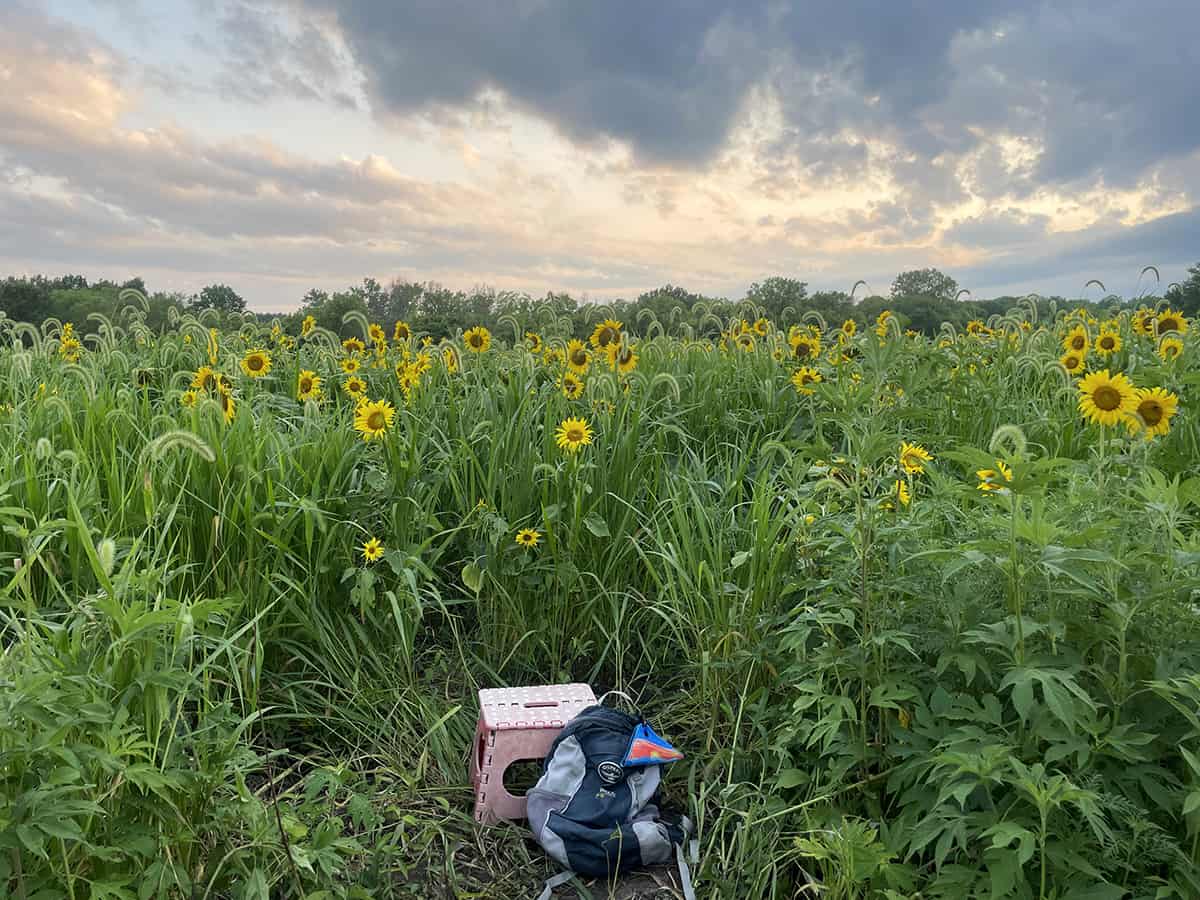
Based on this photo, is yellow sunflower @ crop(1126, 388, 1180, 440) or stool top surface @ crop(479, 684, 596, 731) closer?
yellow sunflower @ crop(1126, 388, 1180, 440)

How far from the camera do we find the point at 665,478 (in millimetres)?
3764

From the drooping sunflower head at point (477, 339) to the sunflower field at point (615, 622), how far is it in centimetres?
19

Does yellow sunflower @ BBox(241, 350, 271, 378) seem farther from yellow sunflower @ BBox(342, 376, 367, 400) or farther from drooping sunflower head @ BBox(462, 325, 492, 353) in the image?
drooping sunflower head @ BBox(462, 325, 492, 353)

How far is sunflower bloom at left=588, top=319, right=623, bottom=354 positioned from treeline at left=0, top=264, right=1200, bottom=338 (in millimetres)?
663

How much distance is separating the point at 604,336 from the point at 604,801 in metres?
2.73

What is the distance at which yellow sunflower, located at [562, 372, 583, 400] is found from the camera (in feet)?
13.5

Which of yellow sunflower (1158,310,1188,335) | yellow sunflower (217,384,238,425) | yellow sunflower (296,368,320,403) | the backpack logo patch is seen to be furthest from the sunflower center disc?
yellow sunflower (296,368,320,403)

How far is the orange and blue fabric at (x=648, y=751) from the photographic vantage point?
255 cm

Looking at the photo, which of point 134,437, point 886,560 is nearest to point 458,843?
point 886,560

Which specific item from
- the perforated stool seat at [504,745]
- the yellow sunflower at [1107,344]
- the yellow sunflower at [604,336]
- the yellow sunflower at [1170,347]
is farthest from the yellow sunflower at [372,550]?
the yellow sunflower at [1107,344]

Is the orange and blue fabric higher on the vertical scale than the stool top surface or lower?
lower

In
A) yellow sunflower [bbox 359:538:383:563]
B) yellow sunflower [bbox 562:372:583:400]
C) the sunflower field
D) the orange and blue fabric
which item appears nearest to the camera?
the sunflower field

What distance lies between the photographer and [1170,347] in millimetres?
4449

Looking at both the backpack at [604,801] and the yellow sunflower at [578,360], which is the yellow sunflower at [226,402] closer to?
the yellow sunflower at [578,360]
